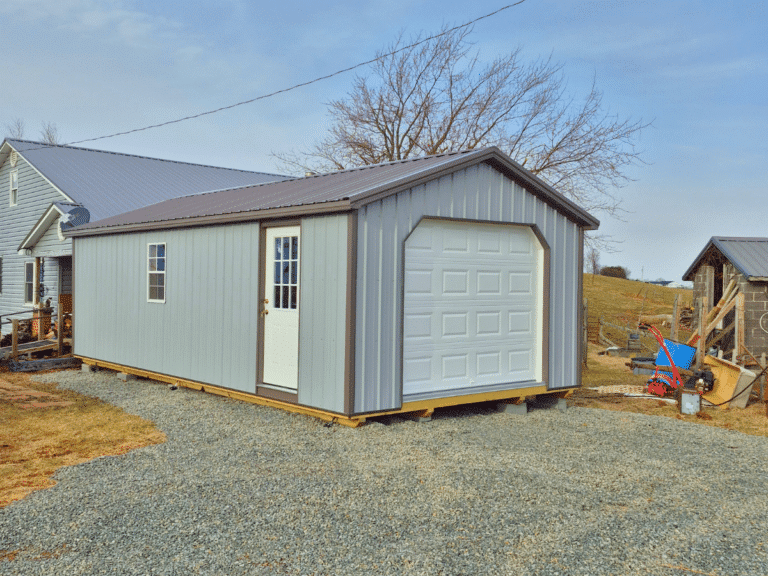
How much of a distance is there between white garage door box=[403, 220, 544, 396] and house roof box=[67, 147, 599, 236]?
2.13 ft

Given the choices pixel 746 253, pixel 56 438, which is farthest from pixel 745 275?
pixel 56 438

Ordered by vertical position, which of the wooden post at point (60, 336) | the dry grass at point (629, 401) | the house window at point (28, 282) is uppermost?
the house window at point (28, 282)

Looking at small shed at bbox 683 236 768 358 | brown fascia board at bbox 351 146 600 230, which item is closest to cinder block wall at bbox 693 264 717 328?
small shed at bbox 683 236 768 358

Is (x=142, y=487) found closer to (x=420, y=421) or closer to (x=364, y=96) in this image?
(x=420, y=421)

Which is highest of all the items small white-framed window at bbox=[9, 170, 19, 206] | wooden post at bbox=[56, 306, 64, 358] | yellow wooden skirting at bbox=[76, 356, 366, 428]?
small white-framed window at bbox=[9, 170, 19, 206]

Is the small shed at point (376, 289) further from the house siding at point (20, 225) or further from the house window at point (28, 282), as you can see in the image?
the house window at point (28, 282)

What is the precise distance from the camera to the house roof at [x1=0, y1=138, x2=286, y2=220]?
17.3 metres

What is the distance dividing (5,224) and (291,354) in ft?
51.5

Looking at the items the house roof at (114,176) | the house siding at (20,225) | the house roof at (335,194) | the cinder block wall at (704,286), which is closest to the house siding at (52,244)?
the house siding at (20,225)

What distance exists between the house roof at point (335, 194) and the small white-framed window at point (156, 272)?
365mm

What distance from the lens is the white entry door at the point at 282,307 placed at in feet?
27.7

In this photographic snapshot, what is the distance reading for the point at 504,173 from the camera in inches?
355

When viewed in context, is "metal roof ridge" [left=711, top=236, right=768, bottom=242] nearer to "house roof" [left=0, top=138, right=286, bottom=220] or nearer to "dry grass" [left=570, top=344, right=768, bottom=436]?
"dry grass" [left=570, top=344, right=768, bottom=436]

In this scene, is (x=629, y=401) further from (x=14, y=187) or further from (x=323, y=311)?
(x=14, y=187)
